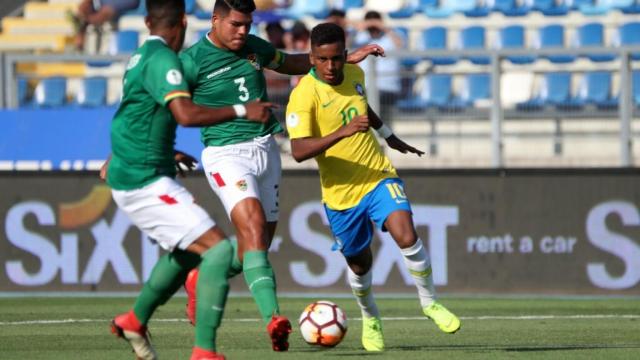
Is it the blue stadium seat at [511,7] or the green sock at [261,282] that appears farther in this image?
the blue stadium seat at [511,7]

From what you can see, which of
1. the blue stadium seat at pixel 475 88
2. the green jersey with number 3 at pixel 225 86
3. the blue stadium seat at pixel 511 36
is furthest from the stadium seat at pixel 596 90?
the green jersey with number 3 at pixel 225 86

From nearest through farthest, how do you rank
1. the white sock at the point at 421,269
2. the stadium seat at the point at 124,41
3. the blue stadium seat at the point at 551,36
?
1. the white sock at the point at 421,269
2. the blue stadium seat at the point at 551,36
3. the stadium seat at the point at 124,41

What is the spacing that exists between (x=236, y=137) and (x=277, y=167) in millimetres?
394

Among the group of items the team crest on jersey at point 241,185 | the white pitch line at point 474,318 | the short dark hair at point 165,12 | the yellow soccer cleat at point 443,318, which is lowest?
the white pitch line at point 474,318

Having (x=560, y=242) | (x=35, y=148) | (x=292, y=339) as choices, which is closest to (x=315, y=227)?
(x=560, y=242)

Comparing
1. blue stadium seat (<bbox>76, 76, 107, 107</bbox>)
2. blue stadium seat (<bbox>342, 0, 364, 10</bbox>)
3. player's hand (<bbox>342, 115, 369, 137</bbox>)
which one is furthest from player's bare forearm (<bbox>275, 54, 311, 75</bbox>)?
blue stadium seat (<bbox>342, 0, 364, 10</bbox>)

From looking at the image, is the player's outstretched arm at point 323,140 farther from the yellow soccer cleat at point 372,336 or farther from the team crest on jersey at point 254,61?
the yellow soccer cleat at point 372,336

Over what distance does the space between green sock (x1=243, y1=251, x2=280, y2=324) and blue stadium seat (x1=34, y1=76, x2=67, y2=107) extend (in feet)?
28.2

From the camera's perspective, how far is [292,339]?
Answer: 1061 cm

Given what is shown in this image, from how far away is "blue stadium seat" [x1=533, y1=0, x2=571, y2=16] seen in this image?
66.4 feet

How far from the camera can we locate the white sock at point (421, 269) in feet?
32.1

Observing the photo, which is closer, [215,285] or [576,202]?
[215,285]

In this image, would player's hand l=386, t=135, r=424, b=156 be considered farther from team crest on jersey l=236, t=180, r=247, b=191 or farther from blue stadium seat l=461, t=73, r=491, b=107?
blue stadium seat l=461, t=73, r=491, b=107

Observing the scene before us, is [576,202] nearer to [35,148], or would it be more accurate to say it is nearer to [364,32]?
[364,32]
